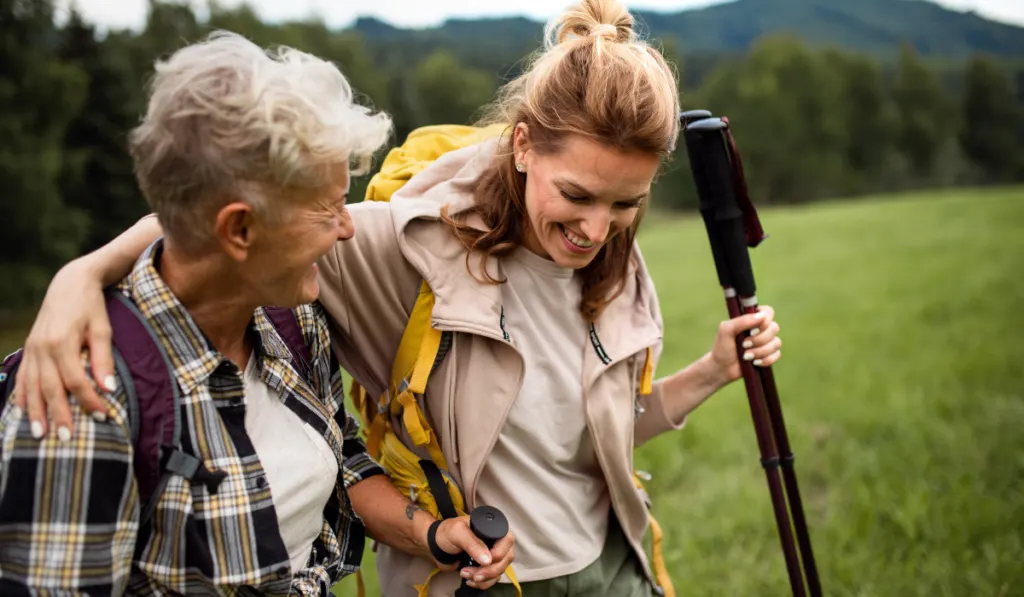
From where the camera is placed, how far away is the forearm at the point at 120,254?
189 centimetres

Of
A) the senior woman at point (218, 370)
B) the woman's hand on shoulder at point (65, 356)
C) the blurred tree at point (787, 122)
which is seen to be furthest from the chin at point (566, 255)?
the blurred tree at point (787, 122)

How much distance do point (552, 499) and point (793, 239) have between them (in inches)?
761

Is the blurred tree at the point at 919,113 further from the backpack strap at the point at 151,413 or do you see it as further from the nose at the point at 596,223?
the backpack strap at the point at 151,413

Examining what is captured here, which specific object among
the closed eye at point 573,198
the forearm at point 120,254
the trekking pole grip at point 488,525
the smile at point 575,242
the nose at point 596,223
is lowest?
the trekking pole grip at point 488,525

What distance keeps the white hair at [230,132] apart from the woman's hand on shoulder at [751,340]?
162 cm

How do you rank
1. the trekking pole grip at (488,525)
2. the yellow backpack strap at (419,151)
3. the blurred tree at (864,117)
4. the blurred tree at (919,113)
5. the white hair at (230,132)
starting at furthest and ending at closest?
1. the blurred tree at (919,113)
2. the blurred tree at (864,117)
3. the yellow backpack strap at (419,151)
4. the trekking pole grip at (488,525)
5. the white hair at (230,132)

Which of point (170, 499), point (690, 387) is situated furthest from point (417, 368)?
point (690, 387)

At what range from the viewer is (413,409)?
242 centimetres

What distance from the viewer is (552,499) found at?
8.63 feet

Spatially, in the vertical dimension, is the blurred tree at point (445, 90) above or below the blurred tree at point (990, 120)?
above

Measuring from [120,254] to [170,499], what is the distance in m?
0.59

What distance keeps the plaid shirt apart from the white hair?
235 mm

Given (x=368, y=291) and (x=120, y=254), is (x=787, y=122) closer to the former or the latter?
(x=368, y=291)

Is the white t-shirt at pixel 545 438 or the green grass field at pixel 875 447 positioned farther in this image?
the green grass field at pixel 875 447
